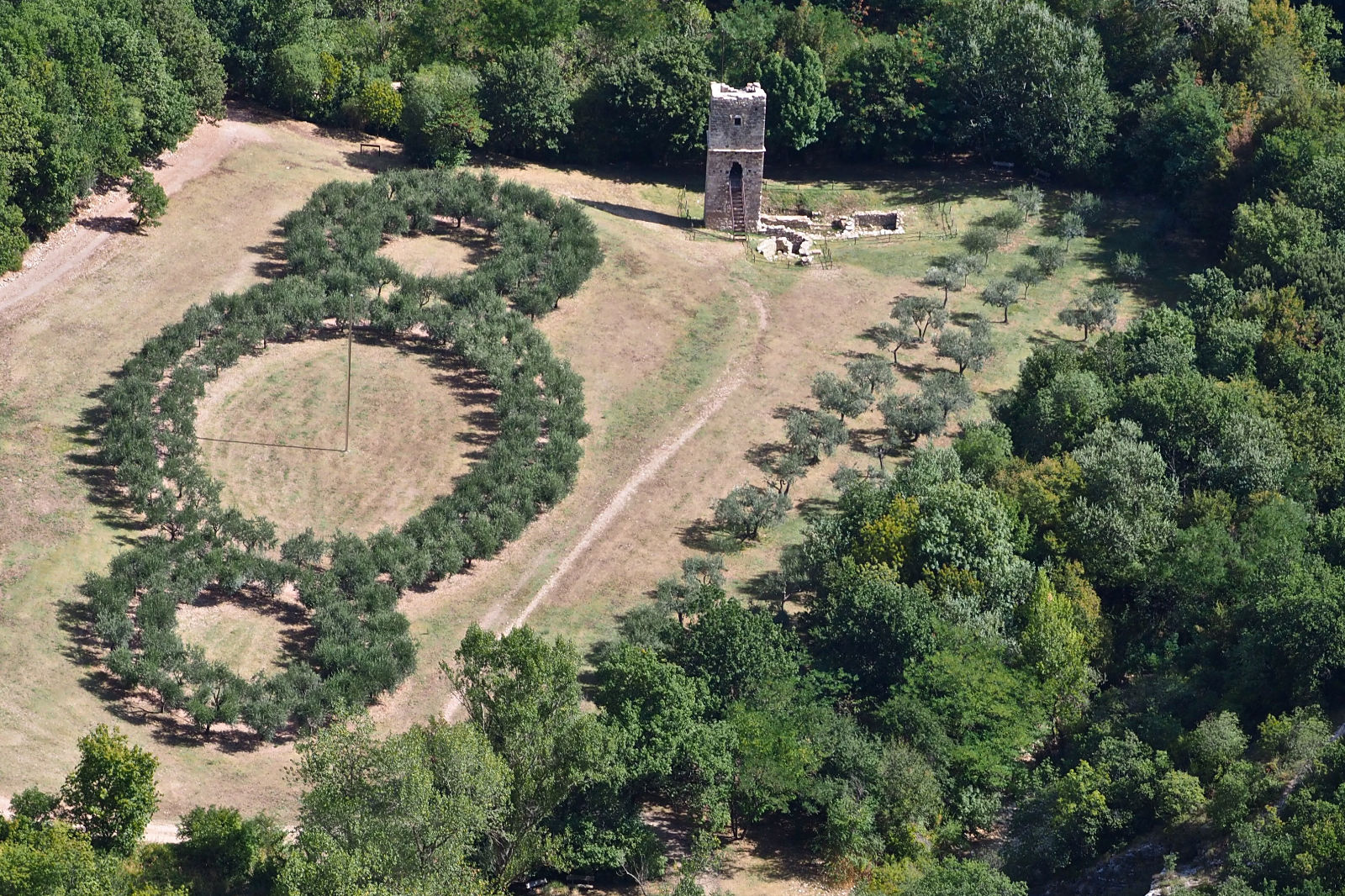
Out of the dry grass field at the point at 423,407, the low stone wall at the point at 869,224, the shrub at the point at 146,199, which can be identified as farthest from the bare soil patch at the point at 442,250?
A: the low stone wall at the point at 869,224

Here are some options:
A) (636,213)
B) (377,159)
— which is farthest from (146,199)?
(636,213)

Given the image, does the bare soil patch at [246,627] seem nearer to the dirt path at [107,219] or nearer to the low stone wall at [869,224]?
the dirt path at [107,219]

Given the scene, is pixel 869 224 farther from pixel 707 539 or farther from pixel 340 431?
pixel 340 431

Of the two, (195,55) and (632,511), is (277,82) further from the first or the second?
(632,511)

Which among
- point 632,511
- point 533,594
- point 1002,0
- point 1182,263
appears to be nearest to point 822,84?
point 1002,0

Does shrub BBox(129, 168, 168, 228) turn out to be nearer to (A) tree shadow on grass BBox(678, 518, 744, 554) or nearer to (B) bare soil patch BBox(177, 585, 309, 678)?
(B) bare soil patch BBox(177, 585, 309, 678)

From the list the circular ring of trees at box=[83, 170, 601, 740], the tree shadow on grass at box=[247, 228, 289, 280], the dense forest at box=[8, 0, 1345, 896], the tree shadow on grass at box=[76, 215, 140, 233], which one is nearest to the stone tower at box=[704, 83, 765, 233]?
the dense forest at box=[8, 0, 1345, 896]
